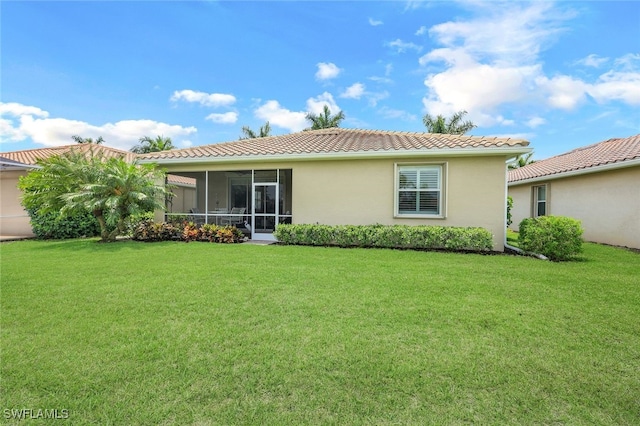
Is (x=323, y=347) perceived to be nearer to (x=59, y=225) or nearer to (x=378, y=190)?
(x=378, y=190)

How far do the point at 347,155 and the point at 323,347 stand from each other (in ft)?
27.8

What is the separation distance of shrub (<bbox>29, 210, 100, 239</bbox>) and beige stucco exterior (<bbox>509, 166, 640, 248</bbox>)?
2136 cm

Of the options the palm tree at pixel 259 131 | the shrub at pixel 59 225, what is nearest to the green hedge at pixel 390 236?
the shrub at pixel 59 225

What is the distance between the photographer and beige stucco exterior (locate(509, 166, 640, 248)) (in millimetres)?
10844

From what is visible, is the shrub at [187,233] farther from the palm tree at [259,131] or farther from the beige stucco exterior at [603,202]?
the palm tree at [259,131]

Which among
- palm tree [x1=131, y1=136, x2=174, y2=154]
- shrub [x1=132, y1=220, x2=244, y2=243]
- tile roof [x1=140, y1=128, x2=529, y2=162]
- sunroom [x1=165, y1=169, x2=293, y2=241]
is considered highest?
palm tree [x1=131, y1=136, x2=174, y2=154]

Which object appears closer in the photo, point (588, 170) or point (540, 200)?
point (588, 170)

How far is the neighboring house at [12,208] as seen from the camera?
15.4m

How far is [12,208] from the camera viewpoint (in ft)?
51.4

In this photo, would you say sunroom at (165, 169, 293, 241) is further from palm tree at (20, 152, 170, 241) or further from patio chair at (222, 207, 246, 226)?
palm tree at (20, 152, 170, 241)

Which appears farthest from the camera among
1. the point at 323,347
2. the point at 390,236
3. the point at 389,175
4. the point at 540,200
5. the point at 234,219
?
the point at 540,200

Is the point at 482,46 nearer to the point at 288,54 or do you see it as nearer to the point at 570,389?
the point at 288,54

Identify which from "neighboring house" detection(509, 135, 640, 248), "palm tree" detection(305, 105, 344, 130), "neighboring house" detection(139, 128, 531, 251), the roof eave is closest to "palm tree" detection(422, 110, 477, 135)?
"palm tree" detection(305, 105, 344, 130)

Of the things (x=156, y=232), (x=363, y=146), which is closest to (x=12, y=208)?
(x=156, y=232)
